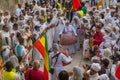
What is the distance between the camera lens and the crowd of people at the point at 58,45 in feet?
23.6

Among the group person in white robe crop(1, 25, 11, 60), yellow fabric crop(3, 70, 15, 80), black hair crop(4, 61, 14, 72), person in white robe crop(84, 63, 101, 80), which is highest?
person in white robe crop(1, 25, 11, 60)

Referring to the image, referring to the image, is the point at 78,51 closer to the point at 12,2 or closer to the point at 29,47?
the point at 29,47

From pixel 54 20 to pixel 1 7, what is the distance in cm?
522

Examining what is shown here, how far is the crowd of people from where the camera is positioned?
719 centimetres

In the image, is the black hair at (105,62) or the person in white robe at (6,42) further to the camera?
the person in white robe at (6,42)

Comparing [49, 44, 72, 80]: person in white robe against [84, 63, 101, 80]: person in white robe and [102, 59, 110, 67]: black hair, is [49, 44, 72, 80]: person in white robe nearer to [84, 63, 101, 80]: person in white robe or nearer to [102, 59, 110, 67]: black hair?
[102, 59, 110, 67]: black hair

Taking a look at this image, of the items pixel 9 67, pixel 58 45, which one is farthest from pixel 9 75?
pixel 58 45

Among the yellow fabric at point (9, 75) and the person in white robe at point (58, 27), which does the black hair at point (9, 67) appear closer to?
the yellow fabric at point (9, 75)

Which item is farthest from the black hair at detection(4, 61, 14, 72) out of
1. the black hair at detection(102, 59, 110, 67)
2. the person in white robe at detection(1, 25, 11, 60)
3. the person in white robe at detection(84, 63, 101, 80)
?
the person in white robe at detection(1, 25, 11, 60)

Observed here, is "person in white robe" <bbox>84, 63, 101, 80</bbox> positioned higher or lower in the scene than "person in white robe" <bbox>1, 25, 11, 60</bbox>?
lower

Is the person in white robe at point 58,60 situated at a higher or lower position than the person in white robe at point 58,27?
lower

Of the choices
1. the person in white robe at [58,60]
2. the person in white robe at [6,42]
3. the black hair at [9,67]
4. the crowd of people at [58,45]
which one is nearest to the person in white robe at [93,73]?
the crowd of people at [58,45]

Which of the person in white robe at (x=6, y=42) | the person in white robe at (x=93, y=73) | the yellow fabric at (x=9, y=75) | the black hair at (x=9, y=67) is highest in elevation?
the person in white robe at (x=6, y=42)

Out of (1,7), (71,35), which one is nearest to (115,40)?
(71,35)
